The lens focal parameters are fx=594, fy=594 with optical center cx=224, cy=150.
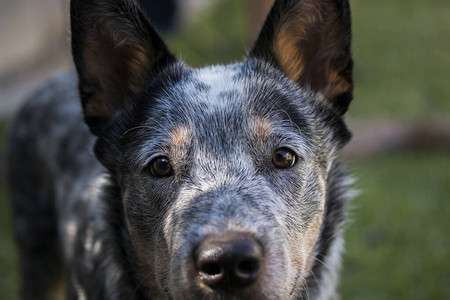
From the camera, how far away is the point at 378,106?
316 inches

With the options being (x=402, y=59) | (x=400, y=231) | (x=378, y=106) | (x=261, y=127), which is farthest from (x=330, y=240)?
(x=402, y=59)

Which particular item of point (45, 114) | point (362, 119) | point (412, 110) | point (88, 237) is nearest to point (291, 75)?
point (88, 237)

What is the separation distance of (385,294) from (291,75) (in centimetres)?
231

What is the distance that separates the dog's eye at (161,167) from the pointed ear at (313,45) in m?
0.83

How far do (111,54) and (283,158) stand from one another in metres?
1.11

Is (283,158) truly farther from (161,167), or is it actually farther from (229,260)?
(229,260)

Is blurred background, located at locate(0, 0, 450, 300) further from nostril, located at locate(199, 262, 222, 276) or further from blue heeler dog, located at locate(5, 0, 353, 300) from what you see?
nostril, located at locate(199, 262, 222, 276)

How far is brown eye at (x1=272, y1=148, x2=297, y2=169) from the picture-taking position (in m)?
2.76

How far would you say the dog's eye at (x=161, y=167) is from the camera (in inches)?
109

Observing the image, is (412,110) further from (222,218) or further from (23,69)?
(222,218)

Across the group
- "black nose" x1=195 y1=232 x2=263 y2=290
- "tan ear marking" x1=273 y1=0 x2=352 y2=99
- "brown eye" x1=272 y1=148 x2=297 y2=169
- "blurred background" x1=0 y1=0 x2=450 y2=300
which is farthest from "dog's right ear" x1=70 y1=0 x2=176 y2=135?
"black nose" x1=195 y1=232 x2=263 y2=290

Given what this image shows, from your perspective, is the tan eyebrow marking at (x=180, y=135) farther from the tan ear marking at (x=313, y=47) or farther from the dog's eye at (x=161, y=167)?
the tan ear marking at (x=313, y=47)

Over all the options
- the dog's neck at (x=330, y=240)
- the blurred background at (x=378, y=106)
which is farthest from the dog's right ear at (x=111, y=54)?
the dog's neck at (x=330, y=240)

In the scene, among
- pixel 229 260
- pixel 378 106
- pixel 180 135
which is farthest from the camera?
pixel 378 106
